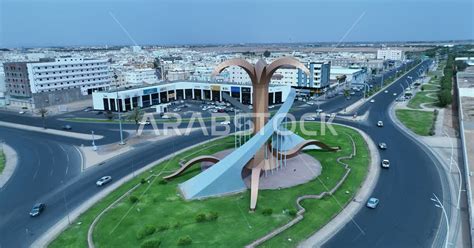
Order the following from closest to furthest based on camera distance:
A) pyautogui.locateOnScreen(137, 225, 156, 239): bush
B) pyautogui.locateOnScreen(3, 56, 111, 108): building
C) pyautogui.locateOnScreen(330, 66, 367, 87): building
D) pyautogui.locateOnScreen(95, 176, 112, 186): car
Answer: pyautogui.locateOnScreen(137, 225, 156, 239): bush < pyautogui.locateOnScreen(95, 176, 112, 186): car < pyautogui.locateOnScreen(3, 56, 111, 108): building < pyautogui.locateOnScreen(330, 66, 367, 87): building

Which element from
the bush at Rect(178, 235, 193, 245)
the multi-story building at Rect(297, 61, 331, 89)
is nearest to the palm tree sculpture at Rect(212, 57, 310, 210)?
the bush at Rect(178, 235, 193, 245)

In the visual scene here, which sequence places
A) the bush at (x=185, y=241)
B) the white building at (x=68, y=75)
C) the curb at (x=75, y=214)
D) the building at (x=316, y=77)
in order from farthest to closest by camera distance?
the building at (x=316, y=77), the white building at (x=68, y=75), the curb at (x=75, y=214), the bush at (x=185, y=241)

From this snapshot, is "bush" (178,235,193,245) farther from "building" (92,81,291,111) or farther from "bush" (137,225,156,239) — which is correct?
"building" (92,81,291,111)

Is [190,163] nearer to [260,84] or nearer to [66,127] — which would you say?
[260,84]

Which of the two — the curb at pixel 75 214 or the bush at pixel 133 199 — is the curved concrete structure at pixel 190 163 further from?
the curb at pixel 75 214

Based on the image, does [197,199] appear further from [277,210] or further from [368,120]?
[368,120]

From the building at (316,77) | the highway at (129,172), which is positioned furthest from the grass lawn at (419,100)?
the building at (316,77)
